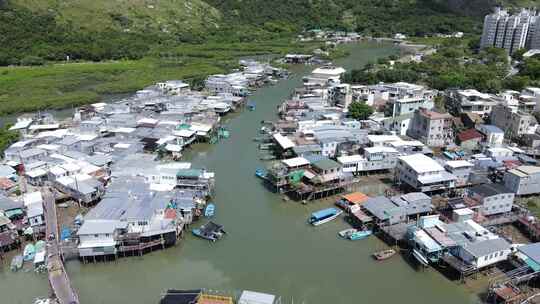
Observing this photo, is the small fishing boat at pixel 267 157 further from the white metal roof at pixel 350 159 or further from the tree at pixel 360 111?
the tree at pixel 360 111

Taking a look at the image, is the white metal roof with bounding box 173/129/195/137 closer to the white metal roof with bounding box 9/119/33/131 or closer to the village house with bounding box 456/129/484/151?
the white metal roof with bounding box 9/119/33/131

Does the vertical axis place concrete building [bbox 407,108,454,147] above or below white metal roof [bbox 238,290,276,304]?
above

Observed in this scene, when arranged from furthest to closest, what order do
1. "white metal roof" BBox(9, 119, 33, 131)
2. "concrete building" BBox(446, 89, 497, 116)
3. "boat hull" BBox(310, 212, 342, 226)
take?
"concrete building" BBox(446, 89, 497, 116)
"white metal roof" BBox(9, 119, 33, 131)
"boat hull" BBox(310, 212, 342, 226)

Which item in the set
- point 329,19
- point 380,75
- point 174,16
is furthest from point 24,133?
point 329,19

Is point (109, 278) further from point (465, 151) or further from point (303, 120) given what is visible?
point (465, 151)

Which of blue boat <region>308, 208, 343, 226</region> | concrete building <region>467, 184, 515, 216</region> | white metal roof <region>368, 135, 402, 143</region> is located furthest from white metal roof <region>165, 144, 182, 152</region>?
concrete building <region>467, 184, 515, 216</region>

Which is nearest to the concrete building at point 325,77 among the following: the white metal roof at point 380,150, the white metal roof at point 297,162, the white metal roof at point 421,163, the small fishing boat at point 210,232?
the white metal roof at point 380,150
